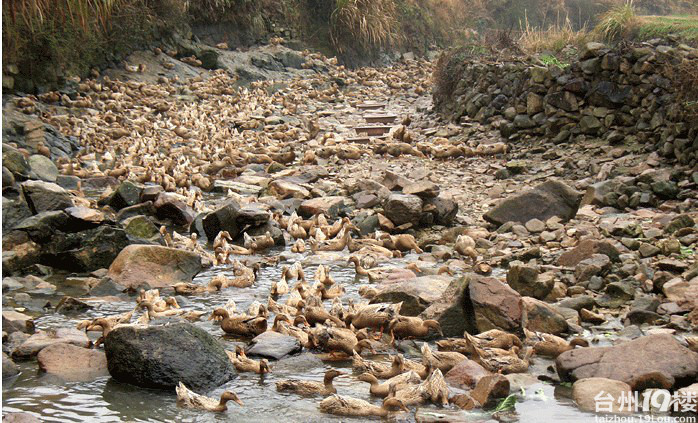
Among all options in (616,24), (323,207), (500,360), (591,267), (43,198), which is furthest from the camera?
(616,24)

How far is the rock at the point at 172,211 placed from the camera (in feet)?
27.7

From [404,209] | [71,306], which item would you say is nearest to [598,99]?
[404,209]

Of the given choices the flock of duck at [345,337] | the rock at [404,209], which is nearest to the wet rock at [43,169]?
the flock of duck at [345,337]

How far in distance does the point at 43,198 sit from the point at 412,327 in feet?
13.8

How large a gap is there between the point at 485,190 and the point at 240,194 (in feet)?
11.1

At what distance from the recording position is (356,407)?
12.0 feet

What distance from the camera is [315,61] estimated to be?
21734 mm

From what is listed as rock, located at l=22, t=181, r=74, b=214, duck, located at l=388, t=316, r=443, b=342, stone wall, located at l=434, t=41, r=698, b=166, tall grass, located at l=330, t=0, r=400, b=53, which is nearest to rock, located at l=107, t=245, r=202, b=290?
rock, located at l=22, t=181, r=74, b=214

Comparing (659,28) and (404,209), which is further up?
(659,28)

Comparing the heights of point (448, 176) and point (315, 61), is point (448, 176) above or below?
below

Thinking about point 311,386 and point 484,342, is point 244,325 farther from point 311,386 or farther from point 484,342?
point 484,342

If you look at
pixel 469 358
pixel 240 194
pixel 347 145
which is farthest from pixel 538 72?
pixel 469 358

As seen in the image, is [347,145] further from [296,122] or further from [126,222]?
[126,222]

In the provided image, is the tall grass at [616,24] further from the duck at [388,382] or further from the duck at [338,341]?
the duck at [388,382]
